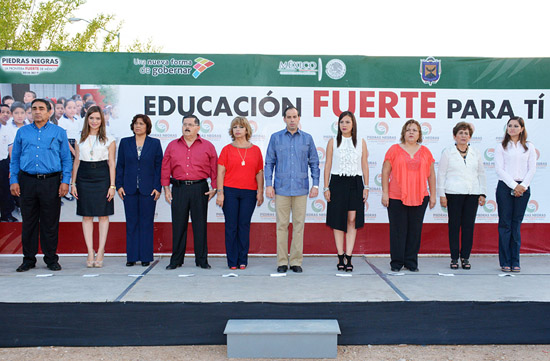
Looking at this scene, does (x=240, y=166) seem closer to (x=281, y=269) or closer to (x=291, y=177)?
(x=291, y=177)

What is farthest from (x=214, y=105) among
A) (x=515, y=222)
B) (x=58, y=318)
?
(x=515, y=222)

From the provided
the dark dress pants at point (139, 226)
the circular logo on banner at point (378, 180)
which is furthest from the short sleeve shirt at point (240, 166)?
the circular logo on banner at point (378, 180)

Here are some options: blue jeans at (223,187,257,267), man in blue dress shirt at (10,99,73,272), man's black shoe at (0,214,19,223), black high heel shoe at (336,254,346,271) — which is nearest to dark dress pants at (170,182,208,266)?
blue jeans at (223,187,257,267)

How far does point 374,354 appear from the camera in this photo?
3.40m

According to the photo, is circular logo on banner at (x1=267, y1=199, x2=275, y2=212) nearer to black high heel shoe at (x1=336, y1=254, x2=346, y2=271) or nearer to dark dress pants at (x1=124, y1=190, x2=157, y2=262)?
black high heel shoe at (x1=336, y1=254, x2=346, y2=271)

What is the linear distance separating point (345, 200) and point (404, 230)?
624mm

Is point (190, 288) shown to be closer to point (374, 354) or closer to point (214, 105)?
point (374, 354)

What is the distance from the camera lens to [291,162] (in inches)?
190

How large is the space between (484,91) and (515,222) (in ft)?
5.31

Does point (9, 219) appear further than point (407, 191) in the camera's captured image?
Yes

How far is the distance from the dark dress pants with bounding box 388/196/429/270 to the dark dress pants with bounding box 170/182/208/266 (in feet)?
5.84

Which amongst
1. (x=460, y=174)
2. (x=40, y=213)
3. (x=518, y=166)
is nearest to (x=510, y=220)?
(x=518, y=166)

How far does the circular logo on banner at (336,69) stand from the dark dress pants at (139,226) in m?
2.32

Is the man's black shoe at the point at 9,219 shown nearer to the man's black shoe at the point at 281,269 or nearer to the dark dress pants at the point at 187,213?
the dark dress pants at the point at 187,213
